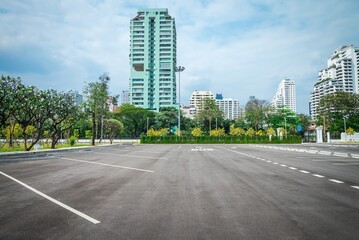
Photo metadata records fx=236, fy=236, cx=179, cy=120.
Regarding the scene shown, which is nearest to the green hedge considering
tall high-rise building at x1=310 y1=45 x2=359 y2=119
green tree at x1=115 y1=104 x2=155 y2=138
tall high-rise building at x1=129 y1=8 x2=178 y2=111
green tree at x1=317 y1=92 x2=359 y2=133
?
green tree at x1=317 y1=92 x2=359 y2=133

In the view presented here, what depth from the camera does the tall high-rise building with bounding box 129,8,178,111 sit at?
419ft

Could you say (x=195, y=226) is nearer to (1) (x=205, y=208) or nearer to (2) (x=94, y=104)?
(1) (x=205, y=208)

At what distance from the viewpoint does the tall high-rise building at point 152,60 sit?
12756 cm

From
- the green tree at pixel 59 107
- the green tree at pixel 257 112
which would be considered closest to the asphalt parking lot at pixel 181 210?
the green tree at pixel 59 107

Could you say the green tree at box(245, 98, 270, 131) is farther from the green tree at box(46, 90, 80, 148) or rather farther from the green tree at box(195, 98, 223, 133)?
the green tree at box(46, 90, 80, 148)

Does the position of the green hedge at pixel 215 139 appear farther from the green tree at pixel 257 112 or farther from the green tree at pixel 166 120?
the green tree at pixel 166 120

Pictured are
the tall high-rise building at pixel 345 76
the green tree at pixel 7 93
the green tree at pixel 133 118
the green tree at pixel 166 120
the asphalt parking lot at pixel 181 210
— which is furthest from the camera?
the tall high-rise building at pixel 345 76

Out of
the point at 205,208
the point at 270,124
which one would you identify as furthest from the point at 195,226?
the point at 270,124

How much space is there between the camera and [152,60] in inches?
5162

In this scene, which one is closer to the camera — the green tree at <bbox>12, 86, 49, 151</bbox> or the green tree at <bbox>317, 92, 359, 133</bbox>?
the green tree at <bbox>12, 86, 49, 151</bbox>

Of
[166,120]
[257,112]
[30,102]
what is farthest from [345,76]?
[30,102]

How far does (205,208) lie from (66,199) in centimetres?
307

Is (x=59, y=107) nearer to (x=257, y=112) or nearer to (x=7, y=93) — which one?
(x=7, y=93)

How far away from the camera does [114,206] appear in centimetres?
459
